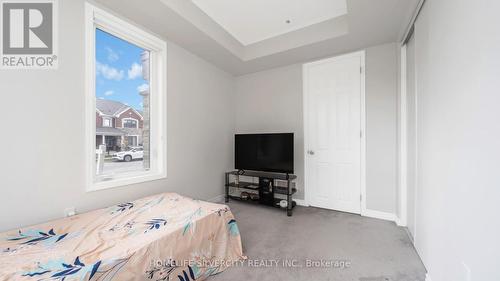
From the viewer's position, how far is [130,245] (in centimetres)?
136

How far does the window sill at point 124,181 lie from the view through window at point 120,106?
116 mm

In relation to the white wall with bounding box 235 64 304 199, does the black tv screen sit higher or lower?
lower

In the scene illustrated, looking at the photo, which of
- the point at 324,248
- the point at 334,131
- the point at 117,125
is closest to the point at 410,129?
the point at 334,131

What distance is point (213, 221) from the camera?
1.84 metres

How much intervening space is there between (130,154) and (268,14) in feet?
8.31

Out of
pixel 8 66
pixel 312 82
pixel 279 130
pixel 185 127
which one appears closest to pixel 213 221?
pixel 185 127

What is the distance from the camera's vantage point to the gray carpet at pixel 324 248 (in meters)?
1.71

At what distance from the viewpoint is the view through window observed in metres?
2.21

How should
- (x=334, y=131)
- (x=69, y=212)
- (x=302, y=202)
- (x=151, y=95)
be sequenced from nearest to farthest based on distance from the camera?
(x=69, y=212) → (x=151, y=95) → (x=334, y=131) → (x=302, y=202)

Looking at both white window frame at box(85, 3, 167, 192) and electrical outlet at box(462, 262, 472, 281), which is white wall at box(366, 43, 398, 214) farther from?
white window frame at box(85, 3, 167, 192)

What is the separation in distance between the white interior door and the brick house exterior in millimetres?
2585

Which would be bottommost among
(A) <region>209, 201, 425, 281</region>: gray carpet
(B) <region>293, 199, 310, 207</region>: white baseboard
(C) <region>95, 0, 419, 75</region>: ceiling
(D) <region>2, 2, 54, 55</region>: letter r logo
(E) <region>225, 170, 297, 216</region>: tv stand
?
(A) <region>209, 201, 425, 281</region>: gray carpet

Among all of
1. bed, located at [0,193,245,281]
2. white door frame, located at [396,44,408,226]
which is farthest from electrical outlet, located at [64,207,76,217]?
white door frame, located at [396,44,408,226]

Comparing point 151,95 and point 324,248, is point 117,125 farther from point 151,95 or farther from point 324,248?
point 324,248
